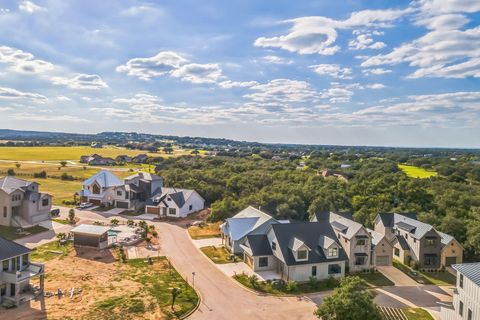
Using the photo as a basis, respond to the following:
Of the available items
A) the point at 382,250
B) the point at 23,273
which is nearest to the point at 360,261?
the point at 382,250

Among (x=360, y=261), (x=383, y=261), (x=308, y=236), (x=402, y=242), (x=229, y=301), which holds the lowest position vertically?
(x=229, y=301)

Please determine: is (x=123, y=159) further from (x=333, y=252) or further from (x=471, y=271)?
(x=471, y=271)

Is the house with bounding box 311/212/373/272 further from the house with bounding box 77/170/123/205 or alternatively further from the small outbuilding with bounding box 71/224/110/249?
the house with bounding box 77/170/123/205

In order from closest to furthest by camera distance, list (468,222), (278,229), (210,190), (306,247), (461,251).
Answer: (306,247) → (278,229) → (461,251) → (468,222) → (210,190)

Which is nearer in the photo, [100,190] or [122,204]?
[122,204]

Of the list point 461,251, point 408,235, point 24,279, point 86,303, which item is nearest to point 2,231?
point 24,279

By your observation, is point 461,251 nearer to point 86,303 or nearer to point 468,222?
point 468,222

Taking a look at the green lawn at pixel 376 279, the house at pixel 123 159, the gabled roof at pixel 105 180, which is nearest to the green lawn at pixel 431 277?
the green lawn at pixel 376 279
